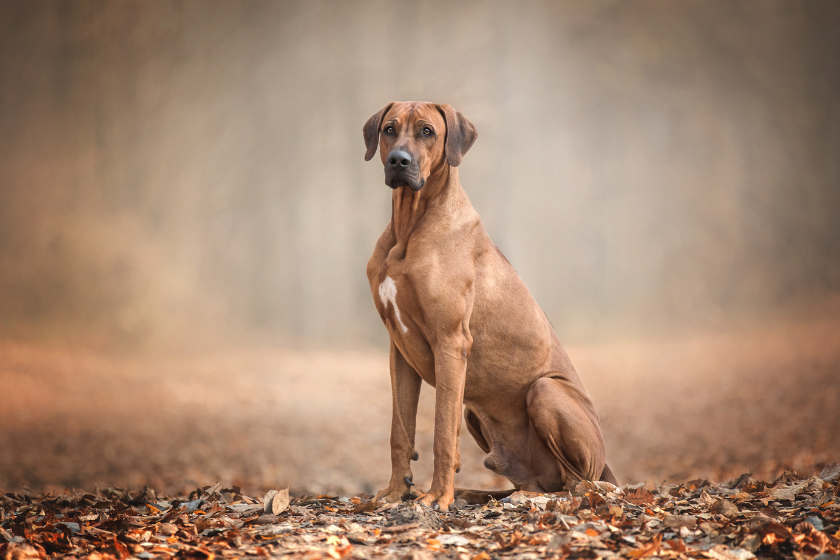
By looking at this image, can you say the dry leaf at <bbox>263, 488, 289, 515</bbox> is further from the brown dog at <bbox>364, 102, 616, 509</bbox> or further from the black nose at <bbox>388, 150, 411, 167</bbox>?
the black nose at <bbox>388, 150, 411, 167</bbox>

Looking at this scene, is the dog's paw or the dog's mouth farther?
the dog's mouth

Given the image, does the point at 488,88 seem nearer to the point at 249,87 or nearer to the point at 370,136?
the point at 249,87

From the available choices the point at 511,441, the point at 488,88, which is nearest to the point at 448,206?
the point at 511,441

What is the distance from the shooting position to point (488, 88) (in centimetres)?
771

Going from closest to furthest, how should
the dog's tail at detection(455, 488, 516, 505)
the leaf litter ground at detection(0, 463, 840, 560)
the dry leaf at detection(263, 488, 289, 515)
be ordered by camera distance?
the leaf litter ground at detection(0, 463, 840, 560), the dry leaf at detection(263, 488, 289, 515), the dog's tail at detection(455, 488, 516, 505)

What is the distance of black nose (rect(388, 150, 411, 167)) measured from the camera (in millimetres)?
3631

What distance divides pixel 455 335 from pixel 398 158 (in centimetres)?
102

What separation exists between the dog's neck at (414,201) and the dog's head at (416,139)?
0.07 m

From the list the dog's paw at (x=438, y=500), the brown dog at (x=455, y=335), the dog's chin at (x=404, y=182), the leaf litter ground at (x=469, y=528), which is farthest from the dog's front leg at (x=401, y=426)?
the dog's chin at (x=404, y=182)

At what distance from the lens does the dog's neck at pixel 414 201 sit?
3924 millimetres

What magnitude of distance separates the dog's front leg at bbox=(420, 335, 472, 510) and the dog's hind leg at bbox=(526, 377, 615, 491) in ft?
1.89

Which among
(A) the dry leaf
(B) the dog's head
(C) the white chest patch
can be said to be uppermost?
(B) the dog's head

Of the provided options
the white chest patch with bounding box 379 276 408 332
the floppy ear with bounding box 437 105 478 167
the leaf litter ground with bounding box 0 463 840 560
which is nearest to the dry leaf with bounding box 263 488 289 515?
the leaf litter ground with bounding box 0 463 840 560

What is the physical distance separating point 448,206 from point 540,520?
1.81 metres
